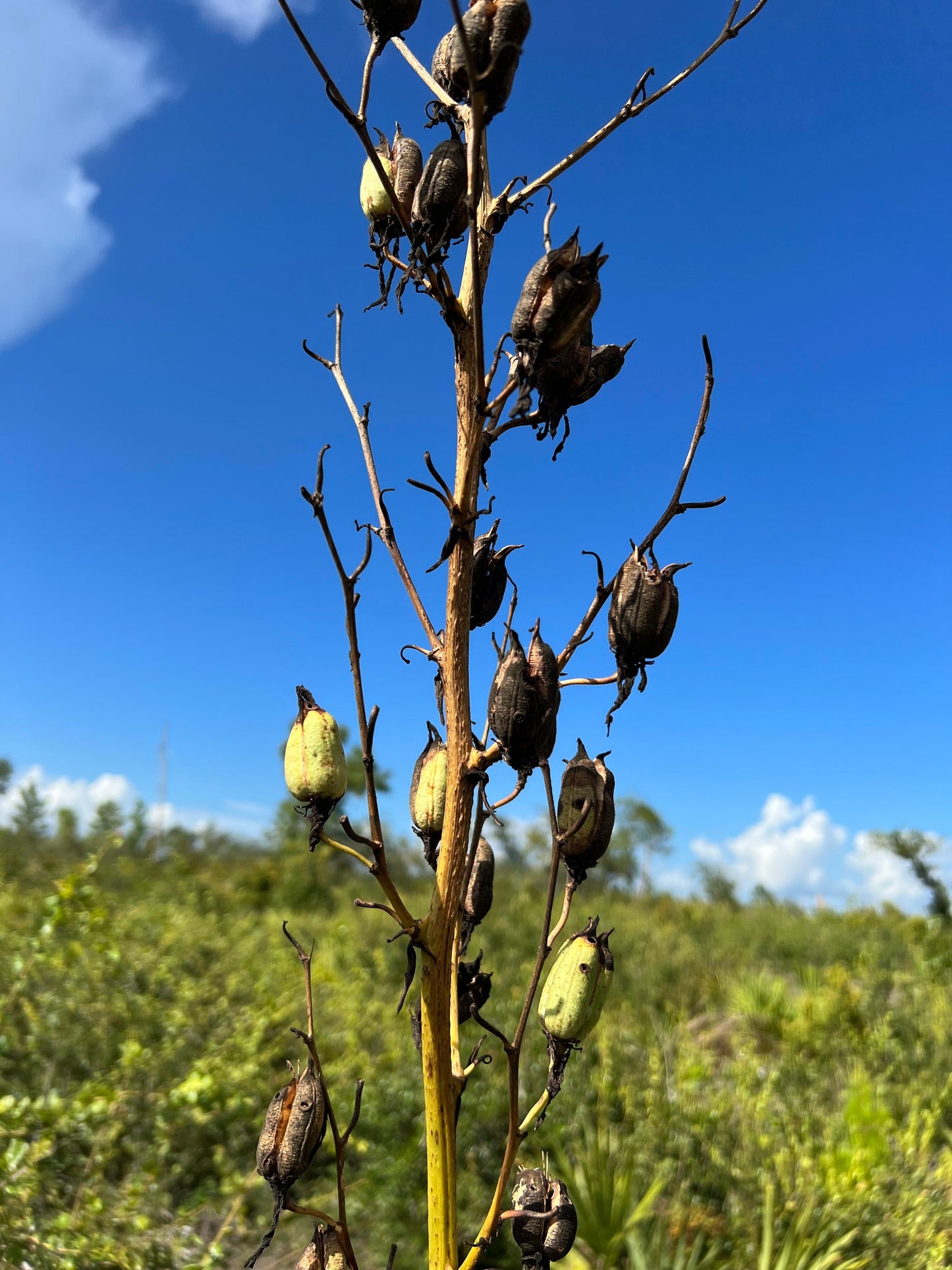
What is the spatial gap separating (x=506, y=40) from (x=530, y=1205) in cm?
125

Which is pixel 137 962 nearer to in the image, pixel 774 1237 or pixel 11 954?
pixel 11 954

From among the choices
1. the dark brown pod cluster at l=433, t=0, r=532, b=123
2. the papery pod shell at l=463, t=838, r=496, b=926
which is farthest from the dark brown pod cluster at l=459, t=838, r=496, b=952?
the dark brown pod cluster at l=433, t=0, r=532, b=123

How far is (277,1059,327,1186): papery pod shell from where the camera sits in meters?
0.89

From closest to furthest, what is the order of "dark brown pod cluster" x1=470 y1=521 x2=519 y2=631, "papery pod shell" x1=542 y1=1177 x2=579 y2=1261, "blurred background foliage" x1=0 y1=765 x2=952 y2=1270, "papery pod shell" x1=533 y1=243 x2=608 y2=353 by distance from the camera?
"papery pod shell" x1=533 y1=243 x2=608 y2=353, "papery pod shell" x1=542 y1=1177 x2=579 y2=1261, "dark brown pod cluster" x1=470 y1=521 x2=519 y2=631, "blurred background foliage" x1=0 y1=765 x2=952 y2=1270

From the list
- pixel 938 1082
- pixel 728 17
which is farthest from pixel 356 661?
pixel 938 1082

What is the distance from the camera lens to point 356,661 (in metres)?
1.00

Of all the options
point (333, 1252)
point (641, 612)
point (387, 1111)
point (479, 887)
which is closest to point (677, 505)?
point (641, 612)

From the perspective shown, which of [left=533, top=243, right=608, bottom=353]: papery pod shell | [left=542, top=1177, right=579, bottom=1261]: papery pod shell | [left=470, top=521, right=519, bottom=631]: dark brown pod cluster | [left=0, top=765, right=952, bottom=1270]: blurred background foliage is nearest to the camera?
[left=533, top=243, right=608, bottom=353]: papery pod shell

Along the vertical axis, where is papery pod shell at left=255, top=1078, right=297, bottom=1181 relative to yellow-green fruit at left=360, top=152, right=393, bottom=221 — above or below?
below

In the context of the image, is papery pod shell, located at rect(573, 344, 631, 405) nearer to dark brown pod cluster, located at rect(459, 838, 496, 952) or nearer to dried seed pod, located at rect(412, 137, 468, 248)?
dried seed pod, located at rect(412, 137, 468, 248)

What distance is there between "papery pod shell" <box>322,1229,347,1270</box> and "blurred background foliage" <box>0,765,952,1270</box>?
5.46 ft

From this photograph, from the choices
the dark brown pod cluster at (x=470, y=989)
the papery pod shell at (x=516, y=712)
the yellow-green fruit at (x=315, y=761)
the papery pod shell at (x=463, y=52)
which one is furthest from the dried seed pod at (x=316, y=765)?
the papery pod shell at (x=463, y=52)

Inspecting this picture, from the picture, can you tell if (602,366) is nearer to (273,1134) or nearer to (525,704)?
(525,704)

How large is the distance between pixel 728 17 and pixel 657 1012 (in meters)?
8.57
